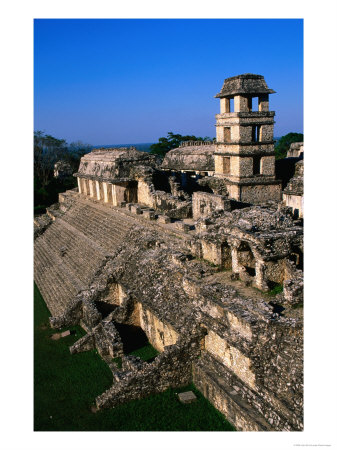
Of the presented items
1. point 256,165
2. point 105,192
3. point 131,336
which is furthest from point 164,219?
point 256,165

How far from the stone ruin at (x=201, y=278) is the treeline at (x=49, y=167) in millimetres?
11942

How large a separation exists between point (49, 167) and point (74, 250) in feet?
74.4

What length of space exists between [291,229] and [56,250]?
1167 cm

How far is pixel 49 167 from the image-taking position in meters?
37.2

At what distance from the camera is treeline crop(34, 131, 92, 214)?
3169cm

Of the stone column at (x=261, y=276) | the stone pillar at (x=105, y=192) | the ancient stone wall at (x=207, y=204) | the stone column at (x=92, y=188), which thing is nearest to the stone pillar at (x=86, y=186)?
the stone column at (x=92, y=188)

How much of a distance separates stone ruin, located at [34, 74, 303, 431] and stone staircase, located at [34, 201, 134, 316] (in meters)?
0.07

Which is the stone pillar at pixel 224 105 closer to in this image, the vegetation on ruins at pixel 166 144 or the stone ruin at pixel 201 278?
the stone ruin at pixel 201 278

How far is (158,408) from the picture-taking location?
8016mm

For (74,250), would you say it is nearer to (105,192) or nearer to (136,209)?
(136,209)

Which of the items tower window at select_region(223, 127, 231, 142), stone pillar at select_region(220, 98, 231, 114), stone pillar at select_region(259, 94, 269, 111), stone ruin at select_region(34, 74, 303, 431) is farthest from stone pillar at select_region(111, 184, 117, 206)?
stone pillar at select_region(259, 94, 269, 111)

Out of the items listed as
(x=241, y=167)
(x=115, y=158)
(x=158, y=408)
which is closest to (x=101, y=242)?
(x=115, y=158)

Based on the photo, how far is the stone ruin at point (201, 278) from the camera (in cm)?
704

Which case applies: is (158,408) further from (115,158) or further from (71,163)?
(71,163)
